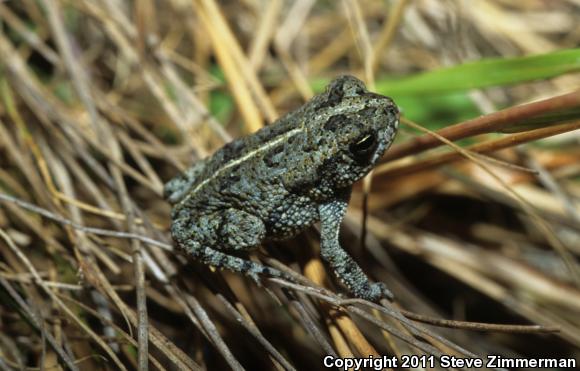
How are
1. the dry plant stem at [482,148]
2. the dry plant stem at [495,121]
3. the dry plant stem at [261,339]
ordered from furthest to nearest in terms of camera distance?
the dry plant stem at [261,339]
the dry plant stem at [482,148]
the dry plant stem at [495,121]

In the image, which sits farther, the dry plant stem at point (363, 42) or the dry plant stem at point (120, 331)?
Result: the dry plant stem at point (363, 42)

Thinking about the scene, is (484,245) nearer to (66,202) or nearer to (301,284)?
(301,284)

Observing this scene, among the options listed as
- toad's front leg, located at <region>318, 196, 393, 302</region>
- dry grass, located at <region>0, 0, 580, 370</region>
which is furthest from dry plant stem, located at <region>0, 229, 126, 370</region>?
toad's front leg, located at <region>318, 196, 393, 302</region>

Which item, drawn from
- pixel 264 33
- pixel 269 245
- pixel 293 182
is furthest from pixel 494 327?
pixel 264 33

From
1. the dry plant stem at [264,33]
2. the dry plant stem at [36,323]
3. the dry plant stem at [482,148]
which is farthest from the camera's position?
the dry plant stem at [264,33]

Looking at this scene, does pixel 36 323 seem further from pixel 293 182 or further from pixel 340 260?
pixel 340 260

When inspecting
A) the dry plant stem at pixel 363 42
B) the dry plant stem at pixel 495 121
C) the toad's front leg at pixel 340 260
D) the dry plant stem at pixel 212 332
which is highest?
the dry plant stem at pixel 363 42

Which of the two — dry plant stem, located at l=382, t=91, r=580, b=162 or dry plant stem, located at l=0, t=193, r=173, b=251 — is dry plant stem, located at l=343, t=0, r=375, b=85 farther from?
dry plant stem, located at l=0, t=193, r=173, b=251

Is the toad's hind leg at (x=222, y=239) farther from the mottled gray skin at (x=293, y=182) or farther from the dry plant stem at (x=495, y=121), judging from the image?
the dry plant stem at (x=495, y=121)

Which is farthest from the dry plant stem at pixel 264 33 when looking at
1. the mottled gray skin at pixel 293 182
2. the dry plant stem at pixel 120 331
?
the dry plant stem at pixel 120 331
